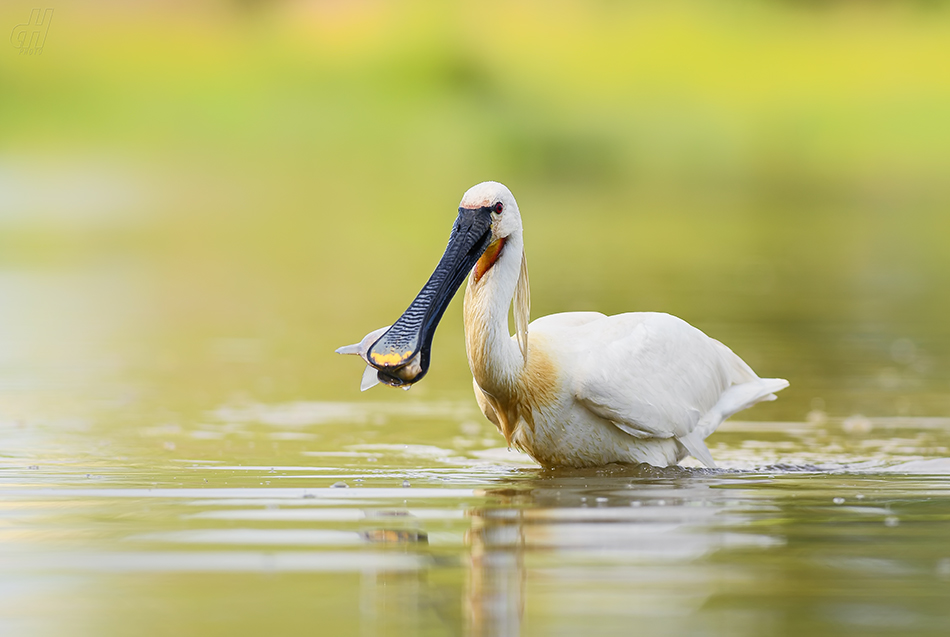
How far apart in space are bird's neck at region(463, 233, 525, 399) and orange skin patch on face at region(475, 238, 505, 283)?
18 millimetres

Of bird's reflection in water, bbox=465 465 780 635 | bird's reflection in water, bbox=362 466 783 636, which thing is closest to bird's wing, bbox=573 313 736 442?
bird's reflection in water, bbox=465 465 780 635

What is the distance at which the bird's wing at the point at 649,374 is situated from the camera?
8867 millimetres

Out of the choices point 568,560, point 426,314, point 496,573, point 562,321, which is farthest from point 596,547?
point 562,321

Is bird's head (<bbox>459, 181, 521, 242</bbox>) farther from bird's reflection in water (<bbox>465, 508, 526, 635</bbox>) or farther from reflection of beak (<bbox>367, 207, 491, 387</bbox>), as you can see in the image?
bird's reflection in water (<bbox>465, 508, 526, 635</bbox>)

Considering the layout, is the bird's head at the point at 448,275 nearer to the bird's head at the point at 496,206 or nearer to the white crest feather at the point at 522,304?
the bird's head at the point at 496,206

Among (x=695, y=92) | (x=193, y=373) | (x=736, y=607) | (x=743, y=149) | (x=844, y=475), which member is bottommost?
(x=736, y=607)

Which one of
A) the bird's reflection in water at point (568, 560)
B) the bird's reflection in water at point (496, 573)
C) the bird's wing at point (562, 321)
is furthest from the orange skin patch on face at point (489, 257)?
the bird's reflection in water at point (496, 573)

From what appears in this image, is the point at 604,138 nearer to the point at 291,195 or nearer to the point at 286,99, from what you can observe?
the point at 286,99

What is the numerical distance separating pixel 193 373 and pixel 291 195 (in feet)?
152

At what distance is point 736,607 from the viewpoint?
548 centimetres

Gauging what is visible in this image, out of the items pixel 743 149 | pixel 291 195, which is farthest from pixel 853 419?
pixel 743 149

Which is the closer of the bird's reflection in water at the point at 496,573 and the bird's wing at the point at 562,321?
the bird's reflection in water at the point at 496,573

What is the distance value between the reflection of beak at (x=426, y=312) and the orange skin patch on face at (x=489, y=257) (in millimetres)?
162

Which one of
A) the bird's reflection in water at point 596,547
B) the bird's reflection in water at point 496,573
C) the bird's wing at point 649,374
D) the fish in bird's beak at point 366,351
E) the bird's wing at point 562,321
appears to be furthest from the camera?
the bird's wing at point 562,321
